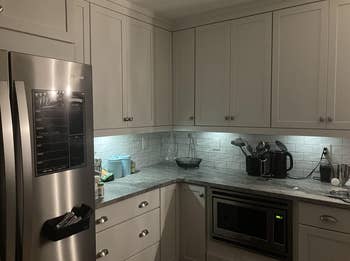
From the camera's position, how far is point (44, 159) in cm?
138

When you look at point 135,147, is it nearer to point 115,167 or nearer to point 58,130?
point 115,167

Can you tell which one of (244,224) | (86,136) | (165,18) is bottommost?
(244,224)

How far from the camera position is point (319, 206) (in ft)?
6.54

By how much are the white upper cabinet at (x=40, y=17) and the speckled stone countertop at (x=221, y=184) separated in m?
1.10

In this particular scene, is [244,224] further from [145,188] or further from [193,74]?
[193,74]

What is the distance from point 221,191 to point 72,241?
1.28 meters

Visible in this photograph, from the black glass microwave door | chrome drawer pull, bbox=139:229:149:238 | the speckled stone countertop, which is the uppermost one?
the speckled stone countertop

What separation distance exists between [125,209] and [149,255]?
54 cm

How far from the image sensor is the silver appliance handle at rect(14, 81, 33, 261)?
1.27 m

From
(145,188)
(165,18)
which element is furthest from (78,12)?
(145,188)

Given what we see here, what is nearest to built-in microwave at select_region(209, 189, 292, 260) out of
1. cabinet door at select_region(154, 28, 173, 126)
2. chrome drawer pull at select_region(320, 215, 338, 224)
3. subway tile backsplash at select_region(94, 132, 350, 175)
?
chrome drawer pull at select_region(320, 215, 338, 224)

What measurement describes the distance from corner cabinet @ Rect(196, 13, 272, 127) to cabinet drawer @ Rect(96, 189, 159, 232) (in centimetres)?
91

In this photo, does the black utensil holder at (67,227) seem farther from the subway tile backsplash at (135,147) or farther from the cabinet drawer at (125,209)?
the subway tile backsplash at (135,147)

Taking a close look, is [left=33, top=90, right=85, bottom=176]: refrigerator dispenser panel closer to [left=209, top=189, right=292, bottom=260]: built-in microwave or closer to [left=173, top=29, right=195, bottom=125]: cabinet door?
[left=209, top=189, right=292, bottom=260]: built-in microwave
